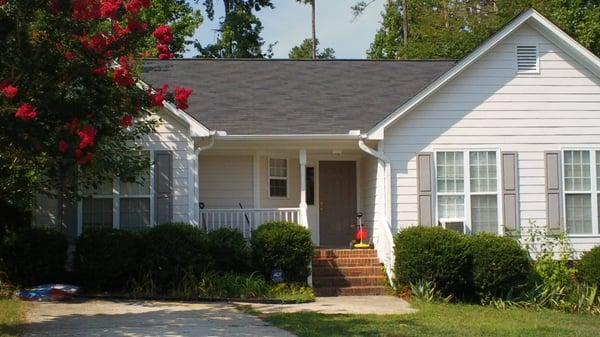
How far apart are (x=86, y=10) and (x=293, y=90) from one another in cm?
840

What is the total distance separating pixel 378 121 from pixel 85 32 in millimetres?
7676

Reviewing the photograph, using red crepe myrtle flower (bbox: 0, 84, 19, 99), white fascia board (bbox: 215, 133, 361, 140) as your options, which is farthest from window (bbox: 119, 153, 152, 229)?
red crepe myrtle flower (bbox: 0, 84, 19, 99)

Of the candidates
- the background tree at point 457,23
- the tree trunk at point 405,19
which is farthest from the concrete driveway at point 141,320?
the tree trunk at point 405,19

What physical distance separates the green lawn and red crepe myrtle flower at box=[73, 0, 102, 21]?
492 centimetres

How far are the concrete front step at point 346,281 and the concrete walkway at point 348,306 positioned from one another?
0.60 metres

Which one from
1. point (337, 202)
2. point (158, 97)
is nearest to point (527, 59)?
point (337, 202)

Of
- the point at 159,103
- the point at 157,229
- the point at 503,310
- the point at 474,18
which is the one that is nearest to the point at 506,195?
the point at 503,310

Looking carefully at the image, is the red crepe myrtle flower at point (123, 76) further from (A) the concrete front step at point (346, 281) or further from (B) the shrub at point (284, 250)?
(A) the concrete front step at point (346, 281)

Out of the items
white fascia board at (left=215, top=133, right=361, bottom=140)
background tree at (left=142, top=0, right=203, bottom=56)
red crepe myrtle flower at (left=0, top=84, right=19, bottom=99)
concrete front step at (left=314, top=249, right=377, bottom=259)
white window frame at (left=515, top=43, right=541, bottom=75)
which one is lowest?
concrete front step at (left=314, top=249, right=377, bottom=259)

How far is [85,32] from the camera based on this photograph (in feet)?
31.5

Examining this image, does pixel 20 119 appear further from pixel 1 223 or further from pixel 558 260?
pixel 558 260

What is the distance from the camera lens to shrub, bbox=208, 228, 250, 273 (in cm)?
1389

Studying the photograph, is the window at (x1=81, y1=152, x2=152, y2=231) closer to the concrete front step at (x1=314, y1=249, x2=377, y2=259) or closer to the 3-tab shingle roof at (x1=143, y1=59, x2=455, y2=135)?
the 3-tab shingle roof at (x1=143, y1=59, x2=455, y2=135)

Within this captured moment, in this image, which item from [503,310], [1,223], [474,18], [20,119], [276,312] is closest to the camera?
[20,119]
